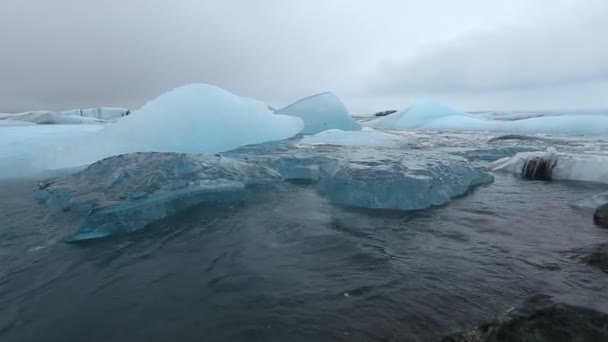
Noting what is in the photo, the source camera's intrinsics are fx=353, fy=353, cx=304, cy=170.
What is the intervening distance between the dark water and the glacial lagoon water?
11 mm

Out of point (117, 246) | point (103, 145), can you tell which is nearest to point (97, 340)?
point (117, 246)

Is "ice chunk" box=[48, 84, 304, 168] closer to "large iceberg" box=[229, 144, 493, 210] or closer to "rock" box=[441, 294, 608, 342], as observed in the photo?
"large iceberg" box=[229, 144, 493, 210]

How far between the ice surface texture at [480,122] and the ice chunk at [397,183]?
39.2 feet

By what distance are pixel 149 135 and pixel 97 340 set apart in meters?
5.87

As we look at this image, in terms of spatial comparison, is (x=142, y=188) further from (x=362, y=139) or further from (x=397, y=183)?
(x=362, y=139)

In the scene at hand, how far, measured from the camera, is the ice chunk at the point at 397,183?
13.8 ft

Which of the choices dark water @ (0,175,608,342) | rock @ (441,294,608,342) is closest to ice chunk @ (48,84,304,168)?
dark water @ (0,175,608,342)

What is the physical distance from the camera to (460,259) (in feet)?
8.68

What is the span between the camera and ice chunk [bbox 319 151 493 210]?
13.8 feet

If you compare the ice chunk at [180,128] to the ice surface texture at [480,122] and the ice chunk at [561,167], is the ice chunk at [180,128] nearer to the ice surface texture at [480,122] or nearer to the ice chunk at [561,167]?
the ice chunk at [561,167]

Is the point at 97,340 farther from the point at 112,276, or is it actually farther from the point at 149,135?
the point at 149,135

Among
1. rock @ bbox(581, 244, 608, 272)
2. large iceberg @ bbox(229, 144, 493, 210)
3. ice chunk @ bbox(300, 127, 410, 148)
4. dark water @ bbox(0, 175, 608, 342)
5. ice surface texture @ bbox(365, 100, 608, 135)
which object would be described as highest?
ice surface texture @ bbox(365, 100, 608, 135)

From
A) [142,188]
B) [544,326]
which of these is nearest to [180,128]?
[142,188]

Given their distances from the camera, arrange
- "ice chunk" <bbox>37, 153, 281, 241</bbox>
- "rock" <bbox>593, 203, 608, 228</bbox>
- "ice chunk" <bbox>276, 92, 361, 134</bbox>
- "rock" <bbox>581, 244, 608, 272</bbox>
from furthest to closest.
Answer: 1. "ice chunk" <bbox>276, 92, 361, 134</bbox>
2. "ice chunk" <bbox>37, 153, 281, 241</bbox>
3. "rock" <bbox>593, 203, 608, 228</bbox>
4. "rock" <bbox>581, 244, 608, 272</bbox>
